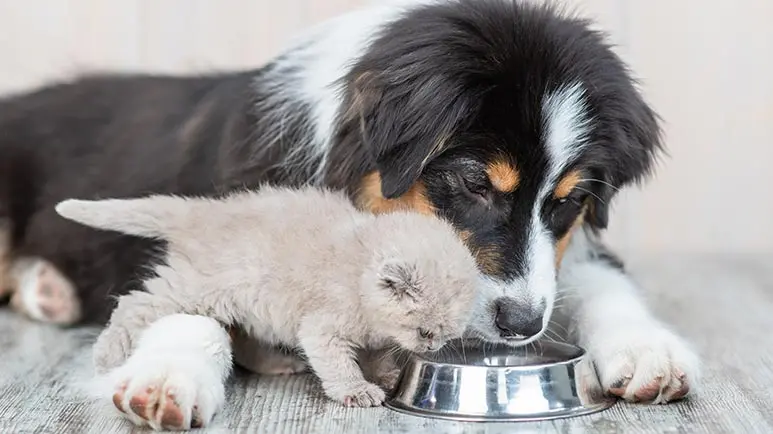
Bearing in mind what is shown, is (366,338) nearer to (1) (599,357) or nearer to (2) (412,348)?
(2) (412,348)

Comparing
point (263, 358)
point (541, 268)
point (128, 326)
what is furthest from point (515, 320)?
point (128, 326)

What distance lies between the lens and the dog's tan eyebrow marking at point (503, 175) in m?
2.55

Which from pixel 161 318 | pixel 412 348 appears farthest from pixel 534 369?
pixel 161 318

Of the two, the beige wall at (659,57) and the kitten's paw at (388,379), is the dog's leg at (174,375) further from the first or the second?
the beige wall at (659,57)

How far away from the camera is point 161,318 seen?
8.05 feet

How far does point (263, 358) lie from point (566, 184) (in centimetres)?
84

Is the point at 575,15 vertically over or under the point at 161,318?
over

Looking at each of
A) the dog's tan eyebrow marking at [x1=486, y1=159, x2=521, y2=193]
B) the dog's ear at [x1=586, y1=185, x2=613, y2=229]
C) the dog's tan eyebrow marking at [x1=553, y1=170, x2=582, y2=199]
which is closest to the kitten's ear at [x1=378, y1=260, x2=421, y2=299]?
the dog's tan eyebrow marking at [x1=486, y1=159, x2=521, y2=193]

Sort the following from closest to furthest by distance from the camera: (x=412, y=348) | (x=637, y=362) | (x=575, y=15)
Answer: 1. (x=412, y=348)
2. (x=637, y=362)
3. (x=575, y=15)

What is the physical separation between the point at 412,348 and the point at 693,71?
313 centimetres

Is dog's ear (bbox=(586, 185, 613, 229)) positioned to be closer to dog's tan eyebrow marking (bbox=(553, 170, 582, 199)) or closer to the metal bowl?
dog's tan eyebrow marking (bbox=(553, 170, 582, 199))

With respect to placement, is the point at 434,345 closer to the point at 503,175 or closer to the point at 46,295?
the point at 503,175

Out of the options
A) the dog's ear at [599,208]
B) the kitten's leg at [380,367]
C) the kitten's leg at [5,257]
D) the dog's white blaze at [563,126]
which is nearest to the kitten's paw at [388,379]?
the kitten's leg at [380,367]

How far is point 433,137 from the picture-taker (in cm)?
254
